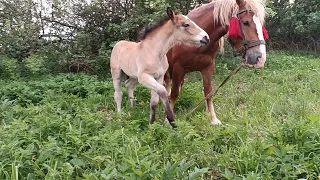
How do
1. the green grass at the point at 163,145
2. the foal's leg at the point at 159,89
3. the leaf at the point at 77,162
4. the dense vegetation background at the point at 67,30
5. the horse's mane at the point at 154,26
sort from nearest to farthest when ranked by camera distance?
the green grass at the point at 163,145 → the leaf at the point at 77,162 → the foal's leg at the point at 159,89 → the horse's mane at the point at 154,26 → the dense vegetation background at the point at 67,30

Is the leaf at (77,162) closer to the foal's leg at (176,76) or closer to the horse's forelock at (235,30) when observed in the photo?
the foal's leg at (176,76)

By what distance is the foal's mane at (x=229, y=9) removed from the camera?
4.21m

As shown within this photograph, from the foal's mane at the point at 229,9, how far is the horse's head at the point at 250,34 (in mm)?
57

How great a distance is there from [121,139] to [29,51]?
22.7 ft

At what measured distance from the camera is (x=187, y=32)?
4.19 m

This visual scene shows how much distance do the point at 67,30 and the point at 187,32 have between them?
6.57 meters

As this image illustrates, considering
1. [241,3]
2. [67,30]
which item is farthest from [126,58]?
[67,30]

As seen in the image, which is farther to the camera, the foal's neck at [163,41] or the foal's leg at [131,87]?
the foal's leg at [131,87]

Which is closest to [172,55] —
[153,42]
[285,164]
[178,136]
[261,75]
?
[153,42]

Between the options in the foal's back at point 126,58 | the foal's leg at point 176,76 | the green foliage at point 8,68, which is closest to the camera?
the foal's back at point 126,58

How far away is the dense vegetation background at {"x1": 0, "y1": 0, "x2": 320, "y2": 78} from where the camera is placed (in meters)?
9.09

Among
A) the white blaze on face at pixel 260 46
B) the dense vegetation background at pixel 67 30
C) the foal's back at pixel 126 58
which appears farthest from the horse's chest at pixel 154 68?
the dense vegetation background at pixel 67 30

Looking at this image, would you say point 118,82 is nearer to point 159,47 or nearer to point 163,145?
point 159,47

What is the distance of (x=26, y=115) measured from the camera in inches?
183
